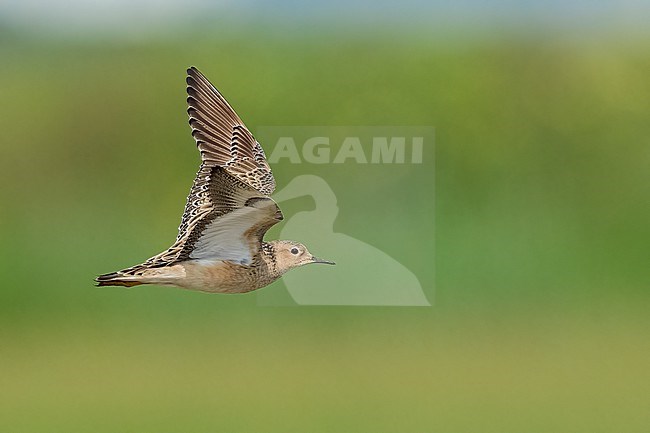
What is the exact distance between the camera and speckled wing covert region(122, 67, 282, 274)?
70.0 inches

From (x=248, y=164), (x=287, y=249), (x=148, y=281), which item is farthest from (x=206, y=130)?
(x=148, y=281)

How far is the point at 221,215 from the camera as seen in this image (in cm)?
185

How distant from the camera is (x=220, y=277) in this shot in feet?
6.41

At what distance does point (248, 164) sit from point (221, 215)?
645 millimetres

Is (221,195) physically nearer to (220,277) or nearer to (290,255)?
(220,277)

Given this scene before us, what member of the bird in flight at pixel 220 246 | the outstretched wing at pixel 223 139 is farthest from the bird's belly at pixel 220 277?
the outstretched wing at pixel 223 139

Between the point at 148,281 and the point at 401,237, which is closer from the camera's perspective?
the point at 148,281

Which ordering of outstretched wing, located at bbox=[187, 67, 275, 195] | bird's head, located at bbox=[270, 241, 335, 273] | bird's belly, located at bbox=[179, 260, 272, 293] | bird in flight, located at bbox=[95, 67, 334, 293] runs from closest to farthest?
bird in flight, located at bbox=[95, 67, 334, 293] < bird's belly, located at bbox=[179, 260, 272, 293] < bird's head, located at bbox=[270, 241, 335, 273] < outstretched wing, located at bbox=[187, 67, 275, 195]

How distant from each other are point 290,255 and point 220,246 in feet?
0.70

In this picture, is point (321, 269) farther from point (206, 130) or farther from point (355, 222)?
point (206, 130)

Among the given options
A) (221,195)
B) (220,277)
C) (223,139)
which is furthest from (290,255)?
(223,139)

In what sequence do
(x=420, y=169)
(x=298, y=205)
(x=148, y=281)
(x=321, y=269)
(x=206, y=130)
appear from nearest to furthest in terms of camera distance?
(x=148, y=281)
(x=206, y=130)
(x=298, y=205)
(x=321, y=269)
(x=420, y=169)

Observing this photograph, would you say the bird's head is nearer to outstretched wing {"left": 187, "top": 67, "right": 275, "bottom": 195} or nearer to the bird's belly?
the bird's belly

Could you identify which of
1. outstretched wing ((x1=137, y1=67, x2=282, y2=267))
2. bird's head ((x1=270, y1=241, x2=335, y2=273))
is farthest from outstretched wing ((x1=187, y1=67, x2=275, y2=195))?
bird's head ((x1=270, y1=241, x2=335, y2=273))
